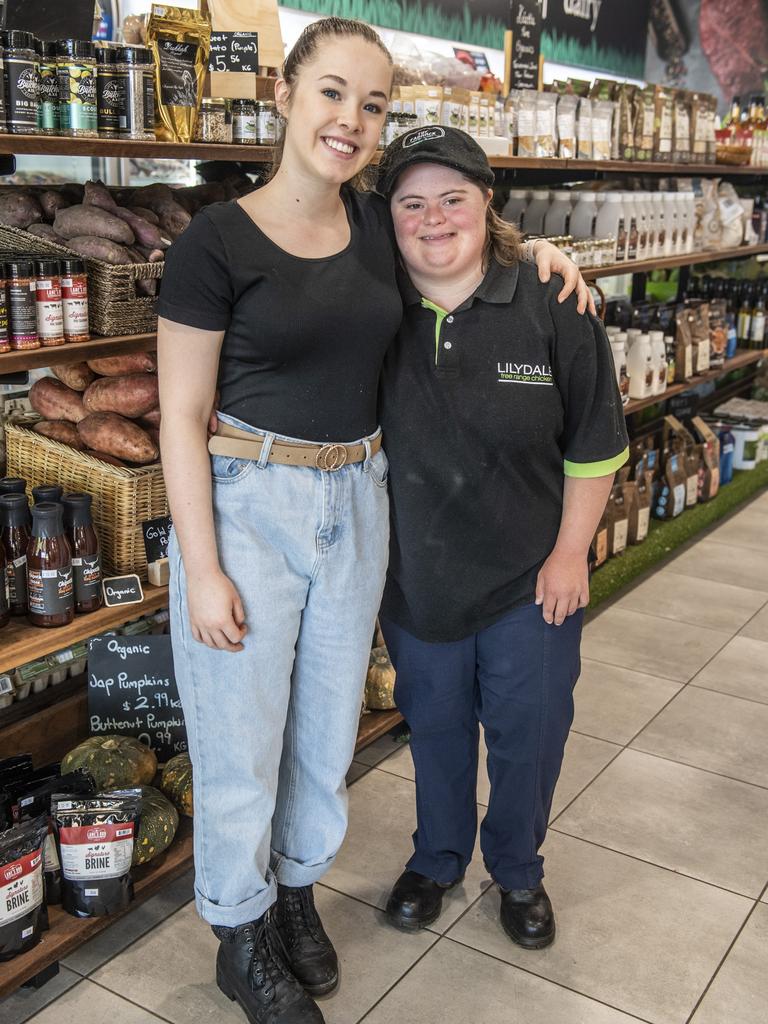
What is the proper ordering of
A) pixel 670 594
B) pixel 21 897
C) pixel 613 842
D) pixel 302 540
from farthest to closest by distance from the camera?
pixel 670 594 < pixel 613 842 < pixel 21 897 < pixel 302 540

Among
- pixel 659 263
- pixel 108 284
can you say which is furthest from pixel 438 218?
pixel 659 263

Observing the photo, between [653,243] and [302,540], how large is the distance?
3467mm

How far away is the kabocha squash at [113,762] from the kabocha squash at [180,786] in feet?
0.15

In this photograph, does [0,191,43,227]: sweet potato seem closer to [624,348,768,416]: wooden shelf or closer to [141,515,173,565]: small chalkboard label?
[141,515,173,565]: small chalkboard label

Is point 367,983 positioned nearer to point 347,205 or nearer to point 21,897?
point 21,897

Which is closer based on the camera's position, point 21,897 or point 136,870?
point 21,897

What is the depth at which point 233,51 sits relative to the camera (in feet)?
8.32

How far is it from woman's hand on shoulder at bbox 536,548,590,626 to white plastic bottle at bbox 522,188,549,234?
2.59m

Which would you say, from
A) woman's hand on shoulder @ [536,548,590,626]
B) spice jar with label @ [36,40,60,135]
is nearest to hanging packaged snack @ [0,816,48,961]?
woman's hand on shoulder @ [536,548,590,626]

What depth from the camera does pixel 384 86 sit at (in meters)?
1.77

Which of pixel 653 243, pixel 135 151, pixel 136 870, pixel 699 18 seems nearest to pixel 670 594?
pixel 653 243

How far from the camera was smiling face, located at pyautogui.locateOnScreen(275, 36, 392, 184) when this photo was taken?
171cm

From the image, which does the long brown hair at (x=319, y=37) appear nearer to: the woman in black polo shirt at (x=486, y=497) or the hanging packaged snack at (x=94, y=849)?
the woman in black polo shirt at (x=486, y=497)

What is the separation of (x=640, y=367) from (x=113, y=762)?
3.09 m
